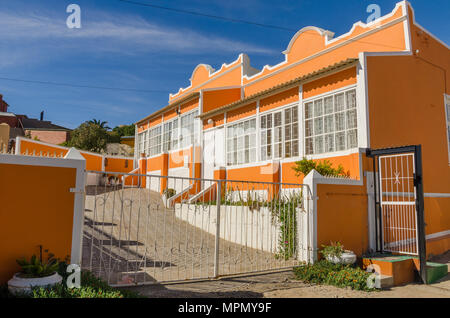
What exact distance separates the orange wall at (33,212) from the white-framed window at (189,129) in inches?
446

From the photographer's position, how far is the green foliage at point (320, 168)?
8742 millimetres

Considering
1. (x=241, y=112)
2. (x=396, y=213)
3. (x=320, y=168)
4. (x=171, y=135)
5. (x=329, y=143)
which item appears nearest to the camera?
(x=396, y=213)

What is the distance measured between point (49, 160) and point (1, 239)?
3.91ft

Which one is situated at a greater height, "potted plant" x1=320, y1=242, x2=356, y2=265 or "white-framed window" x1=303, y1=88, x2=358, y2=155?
"white-framed window" x1=303, y1=88, x2=358, y2=155

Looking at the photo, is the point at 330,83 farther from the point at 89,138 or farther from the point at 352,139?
the point at 89,138

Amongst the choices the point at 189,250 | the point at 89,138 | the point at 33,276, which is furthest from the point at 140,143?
the point at 33,276

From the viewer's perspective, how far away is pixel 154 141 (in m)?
21.3

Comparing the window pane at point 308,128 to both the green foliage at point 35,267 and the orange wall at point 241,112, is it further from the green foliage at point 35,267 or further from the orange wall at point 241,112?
the green foliage at point 35,267

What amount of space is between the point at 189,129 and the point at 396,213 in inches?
437

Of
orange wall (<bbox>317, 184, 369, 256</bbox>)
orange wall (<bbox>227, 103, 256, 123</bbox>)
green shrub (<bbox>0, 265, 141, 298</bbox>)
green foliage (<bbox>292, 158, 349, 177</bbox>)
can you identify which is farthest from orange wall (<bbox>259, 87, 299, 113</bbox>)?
green shrub (<bbox>0, 265, 141, 298</bbox>)

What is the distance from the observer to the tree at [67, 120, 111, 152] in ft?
105

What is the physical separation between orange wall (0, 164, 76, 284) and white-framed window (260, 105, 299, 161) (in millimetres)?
7337

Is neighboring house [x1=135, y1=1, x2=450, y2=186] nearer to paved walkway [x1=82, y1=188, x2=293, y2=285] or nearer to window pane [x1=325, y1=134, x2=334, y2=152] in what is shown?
window pane [x1=325, y1=134, x2=334, y2=152]
